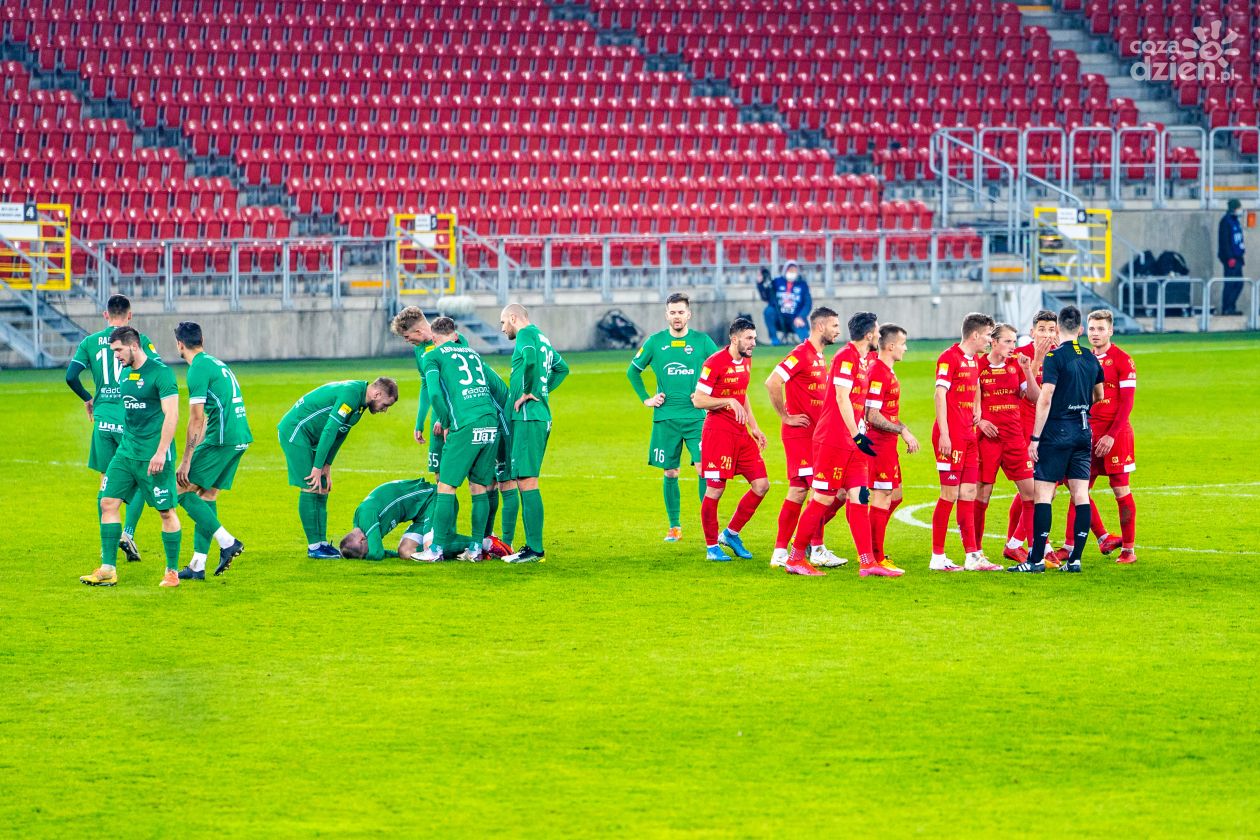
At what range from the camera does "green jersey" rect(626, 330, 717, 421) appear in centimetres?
1353

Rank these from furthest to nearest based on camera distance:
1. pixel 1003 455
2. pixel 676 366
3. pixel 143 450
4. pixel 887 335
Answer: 1. pixel 676 366
2. pixel 1003 455
3. pixel 887 335
4. pixel 143 450

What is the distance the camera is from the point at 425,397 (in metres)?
13.1

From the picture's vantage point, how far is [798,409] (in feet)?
40.5

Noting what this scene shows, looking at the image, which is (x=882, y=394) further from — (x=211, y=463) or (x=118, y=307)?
(x=118, y=307)

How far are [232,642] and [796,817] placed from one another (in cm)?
418

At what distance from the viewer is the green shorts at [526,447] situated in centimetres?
1260

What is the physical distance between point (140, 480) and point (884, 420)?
182 inches

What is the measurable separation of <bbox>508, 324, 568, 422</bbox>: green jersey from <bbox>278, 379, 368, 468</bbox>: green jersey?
3.34ft

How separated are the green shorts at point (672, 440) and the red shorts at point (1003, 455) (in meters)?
2.31

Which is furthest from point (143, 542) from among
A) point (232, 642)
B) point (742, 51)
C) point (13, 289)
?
point (742, 51)

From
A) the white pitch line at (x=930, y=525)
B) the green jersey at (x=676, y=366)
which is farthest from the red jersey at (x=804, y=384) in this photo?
the white pitch line at (x=930, y=525)

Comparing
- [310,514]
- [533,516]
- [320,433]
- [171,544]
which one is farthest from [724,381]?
[171,544]

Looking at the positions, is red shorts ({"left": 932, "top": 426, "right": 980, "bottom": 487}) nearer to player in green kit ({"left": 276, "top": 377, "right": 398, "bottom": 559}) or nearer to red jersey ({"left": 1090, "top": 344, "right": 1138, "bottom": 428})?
red jersey ({"left": 1090, "top": 344, "right": 1138, "bottom": 428})

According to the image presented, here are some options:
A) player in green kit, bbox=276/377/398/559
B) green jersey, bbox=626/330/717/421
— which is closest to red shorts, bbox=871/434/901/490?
green jersey, bbox=626/330/717/421
